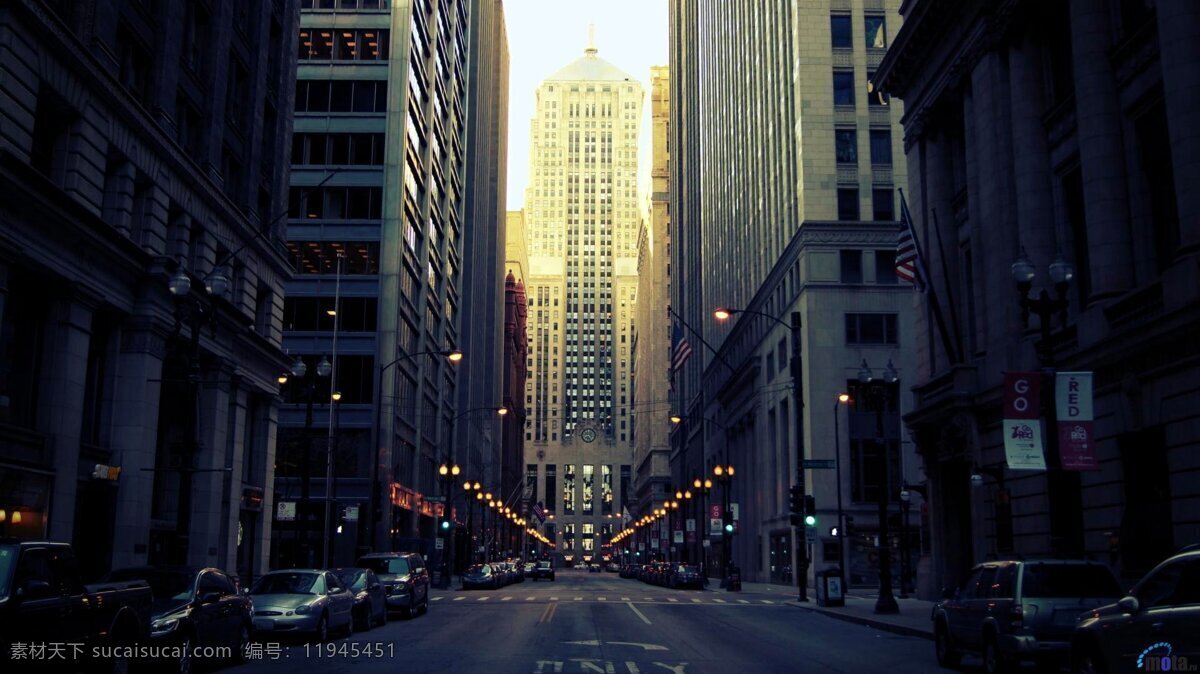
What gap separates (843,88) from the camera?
67312 mm

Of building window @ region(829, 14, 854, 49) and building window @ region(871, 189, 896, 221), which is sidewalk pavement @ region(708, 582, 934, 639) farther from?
building window @ region(829, 14, 854, 49)

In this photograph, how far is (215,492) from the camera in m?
39.0

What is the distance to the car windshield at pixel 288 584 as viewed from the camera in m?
23.9

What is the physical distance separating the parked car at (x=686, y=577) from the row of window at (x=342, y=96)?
1404 inches

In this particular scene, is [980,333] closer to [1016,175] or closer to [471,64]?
[1016,175]

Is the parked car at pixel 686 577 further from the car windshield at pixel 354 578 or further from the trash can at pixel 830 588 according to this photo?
the car windshield at pixel 354 578

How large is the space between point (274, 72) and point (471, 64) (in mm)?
69795

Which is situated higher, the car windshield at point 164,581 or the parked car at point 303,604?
the car windshield at point 164,581

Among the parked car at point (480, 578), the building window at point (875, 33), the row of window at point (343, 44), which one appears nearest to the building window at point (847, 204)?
the building window at point (875, 33)

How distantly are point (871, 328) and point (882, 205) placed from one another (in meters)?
7.77

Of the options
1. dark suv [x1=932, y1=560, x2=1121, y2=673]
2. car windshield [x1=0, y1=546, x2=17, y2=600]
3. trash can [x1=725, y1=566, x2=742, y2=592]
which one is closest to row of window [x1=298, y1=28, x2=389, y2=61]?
trash can [x1=725, y1=566, x2=742, y2=592]

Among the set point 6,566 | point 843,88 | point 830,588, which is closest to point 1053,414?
point 6,566

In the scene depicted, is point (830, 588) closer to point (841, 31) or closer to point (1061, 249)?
point (1061, 249)

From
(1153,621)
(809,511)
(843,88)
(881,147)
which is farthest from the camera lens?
(843,88)
